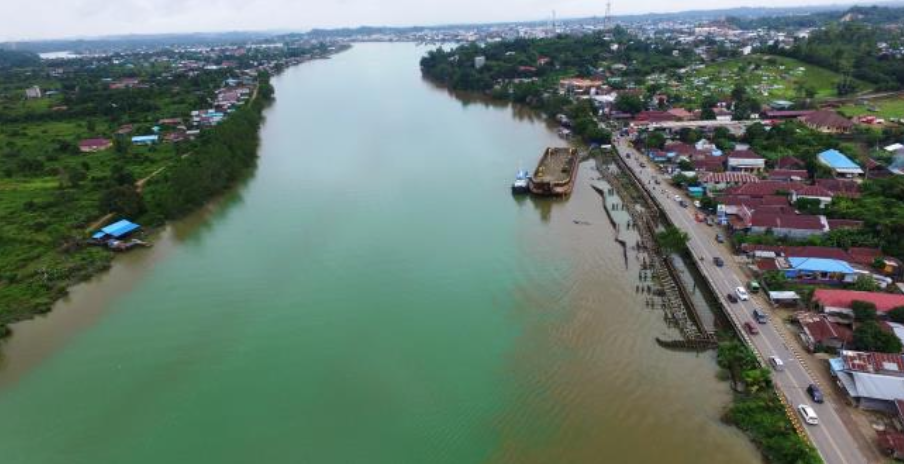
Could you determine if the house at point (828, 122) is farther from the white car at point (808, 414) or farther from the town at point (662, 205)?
the white car at point (808, 414)

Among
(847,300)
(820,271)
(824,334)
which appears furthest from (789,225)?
(824,334)

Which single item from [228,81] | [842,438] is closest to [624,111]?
[842,438]

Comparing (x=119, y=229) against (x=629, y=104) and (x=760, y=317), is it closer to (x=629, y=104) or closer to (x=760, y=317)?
(x=760, y=317)

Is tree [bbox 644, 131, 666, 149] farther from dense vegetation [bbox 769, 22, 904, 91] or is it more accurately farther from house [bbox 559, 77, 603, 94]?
dense vegetation [bbox 769, 22, 904, 91]

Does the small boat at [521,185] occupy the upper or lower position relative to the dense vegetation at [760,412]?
upper

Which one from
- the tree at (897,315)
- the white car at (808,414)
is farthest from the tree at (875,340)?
the white car at (808,414)

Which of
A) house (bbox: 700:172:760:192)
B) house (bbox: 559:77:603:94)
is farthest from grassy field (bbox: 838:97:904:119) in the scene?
house (bbox: 559:77:603:94)
